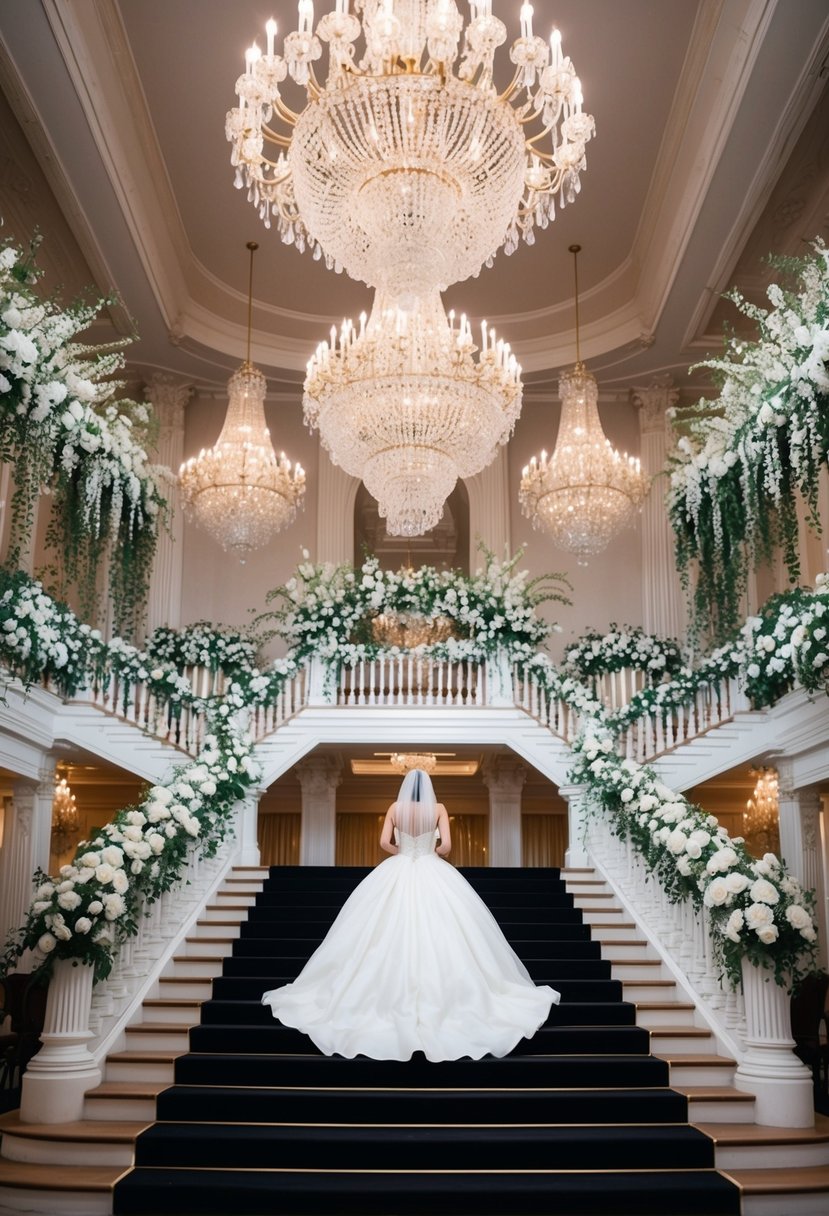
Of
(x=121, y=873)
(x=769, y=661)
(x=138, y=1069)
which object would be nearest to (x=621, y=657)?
(x=769, y=661)

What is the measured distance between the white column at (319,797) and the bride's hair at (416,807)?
6.88m

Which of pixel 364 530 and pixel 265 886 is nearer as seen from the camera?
pixel 265 886

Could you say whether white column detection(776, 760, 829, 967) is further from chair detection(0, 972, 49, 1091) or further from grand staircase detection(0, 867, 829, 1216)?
chair detection(0, 972, 49, 1091)

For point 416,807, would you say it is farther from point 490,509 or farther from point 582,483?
point 490,509

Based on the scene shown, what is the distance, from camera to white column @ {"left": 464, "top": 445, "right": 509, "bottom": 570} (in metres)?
17.2

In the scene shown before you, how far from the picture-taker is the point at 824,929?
10844mm

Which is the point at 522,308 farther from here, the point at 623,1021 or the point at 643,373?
the point at 623,1021

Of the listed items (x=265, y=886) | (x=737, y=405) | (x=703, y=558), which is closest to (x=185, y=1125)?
(x=265, y=886)

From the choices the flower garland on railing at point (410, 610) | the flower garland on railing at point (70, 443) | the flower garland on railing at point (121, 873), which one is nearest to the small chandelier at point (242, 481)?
the flower garland on railing at point (70, 443)

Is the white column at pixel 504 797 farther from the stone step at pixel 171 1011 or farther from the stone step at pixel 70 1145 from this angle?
the stone step at pixel 70 1145

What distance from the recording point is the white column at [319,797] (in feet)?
47.6

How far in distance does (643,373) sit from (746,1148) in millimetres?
12912

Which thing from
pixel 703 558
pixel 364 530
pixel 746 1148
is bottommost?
pixel 746 1148

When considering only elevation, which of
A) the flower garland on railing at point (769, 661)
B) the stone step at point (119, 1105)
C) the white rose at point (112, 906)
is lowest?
the stone step at point (119, 1105)
